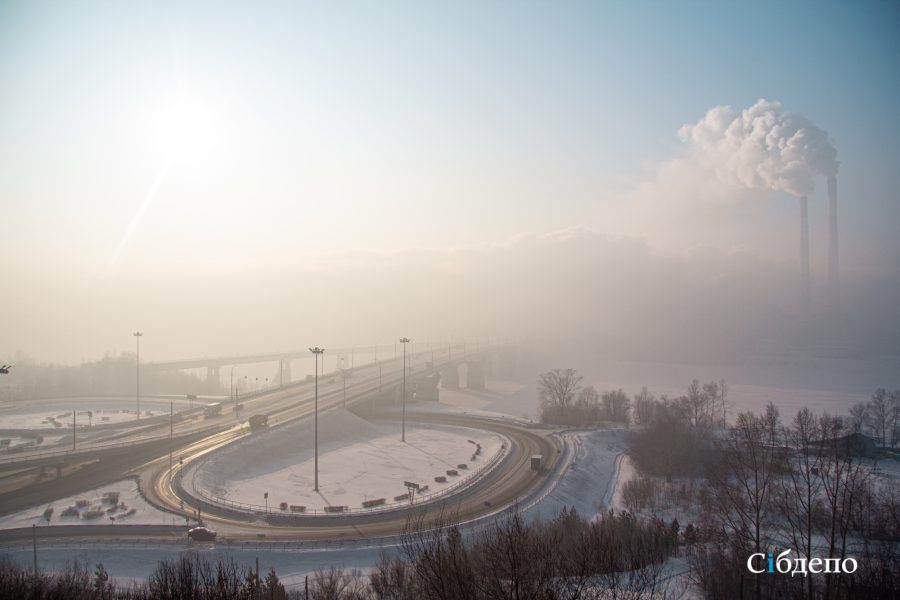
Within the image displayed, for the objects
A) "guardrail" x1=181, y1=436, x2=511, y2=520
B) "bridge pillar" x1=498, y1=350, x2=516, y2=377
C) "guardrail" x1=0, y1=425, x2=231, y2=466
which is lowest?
"bridge pillar" x1=498, y1=350, x2=516, y2=377

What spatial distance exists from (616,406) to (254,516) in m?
44.9

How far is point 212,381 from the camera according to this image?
4154 inches

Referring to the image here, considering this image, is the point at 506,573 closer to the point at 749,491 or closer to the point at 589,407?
the point at 749,491

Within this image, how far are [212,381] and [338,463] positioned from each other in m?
72.7

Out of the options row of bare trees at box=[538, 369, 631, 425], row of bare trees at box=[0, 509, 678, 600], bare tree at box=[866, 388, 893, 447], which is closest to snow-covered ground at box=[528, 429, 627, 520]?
row of bare trees at box=[538, 369, 631, 425]

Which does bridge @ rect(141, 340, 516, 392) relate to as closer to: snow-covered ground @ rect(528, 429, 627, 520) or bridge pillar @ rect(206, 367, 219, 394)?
bridge pillar @ rect(206, 367, 219, 394)

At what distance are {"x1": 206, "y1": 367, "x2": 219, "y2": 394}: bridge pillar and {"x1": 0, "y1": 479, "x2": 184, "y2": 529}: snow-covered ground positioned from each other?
71226 mm

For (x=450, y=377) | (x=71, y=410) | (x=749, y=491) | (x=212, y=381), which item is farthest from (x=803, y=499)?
(x=212, y=381)

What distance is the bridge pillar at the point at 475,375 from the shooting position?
10394 cm

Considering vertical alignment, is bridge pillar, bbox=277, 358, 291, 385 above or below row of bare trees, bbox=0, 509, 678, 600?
below

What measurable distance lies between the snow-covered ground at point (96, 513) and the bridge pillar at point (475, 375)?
2979 inches

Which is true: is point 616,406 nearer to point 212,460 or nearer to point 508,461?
point 508,461

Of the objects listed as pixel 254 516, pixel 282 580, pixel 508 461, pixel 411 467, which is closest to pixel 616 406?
pixel 508 461

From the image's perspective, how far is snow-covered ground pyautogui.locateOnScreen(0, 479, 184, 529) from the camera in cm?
2703
